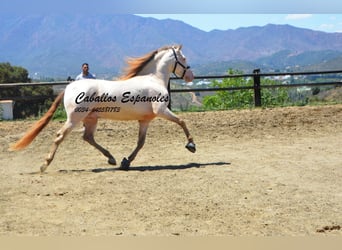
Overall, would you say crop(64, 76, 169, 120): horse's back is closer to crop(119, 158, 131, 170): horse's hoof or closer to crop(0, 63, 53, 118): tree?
crop(119, 158, 131, 170): horse's hoof

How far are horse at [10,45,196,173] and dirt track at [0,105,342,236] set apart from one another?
1.61ft

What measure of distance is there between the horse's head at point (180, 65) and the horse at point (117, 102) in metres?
0.20

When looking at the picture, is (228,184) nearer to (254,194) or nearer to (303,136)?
(254,194)

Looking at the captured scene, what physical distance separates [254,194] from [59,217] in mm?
2012

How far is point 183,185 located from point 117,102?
1.83m

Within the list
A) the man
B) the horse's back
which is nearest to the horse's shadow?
the horse's back

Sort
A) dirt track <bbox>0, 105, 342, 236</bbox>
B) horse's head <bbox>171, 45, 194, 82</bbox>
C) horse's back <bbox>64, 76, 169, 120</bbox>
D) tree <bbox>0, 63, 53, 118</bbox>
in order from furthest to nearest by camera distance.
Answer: tree <bbox>0, 63, 53, 118</bbox> < horse's head <bbox>171, 45, 194, 82</bbox> < horse's back <bbox>64, 76, 169, 120</bbox> < dirt track <bbox>0, 105, 342, 236</bbox>

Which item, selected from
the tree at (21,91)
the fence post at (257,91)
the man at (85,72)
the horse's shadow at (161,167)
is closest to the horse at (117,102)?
the horse's shadow at (161,167)

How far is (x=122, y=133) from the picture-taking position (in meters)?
9.75

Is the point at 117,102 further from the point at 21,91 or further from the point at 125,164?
the point at 21,91

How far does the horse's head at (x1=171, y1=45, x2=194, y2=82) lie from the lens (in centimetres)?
715

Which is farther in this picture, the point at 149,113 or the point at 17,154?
the point at 17,154

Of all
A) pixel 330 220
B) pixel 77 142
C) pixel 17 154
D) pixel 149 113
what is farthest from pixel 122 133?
pixel 330 220

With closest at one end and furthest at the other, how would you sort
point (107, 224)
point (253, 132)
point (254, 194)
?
point (107, 224) → point (254, 194) → point (253, 132)
